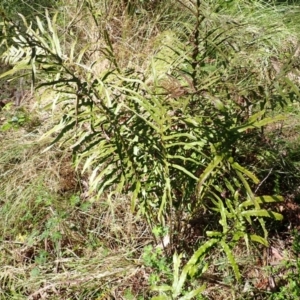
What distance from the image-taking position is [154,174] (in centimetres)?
237

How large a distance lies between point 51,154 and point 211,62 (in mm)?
1240

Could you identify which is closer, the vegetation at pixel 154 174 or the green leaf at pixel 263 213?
the vegetation at pixel 154 174

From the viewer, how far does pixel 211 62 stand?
12.1 feet

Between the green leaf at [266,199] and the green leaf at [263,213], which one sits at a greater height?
the green leaf at [266,199]

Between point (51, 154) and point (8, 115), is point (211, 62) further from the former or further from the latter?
point (8, 115)

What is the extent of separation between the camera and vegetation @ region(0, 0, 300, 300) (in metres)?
2.18

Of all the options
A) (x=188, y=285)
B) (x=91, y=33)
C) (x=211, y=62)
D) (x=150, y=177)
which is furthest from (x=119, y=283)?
(x=91, y=33)

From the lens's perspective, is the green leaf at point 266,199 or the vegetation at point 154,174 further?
the green leaf at point 266,199

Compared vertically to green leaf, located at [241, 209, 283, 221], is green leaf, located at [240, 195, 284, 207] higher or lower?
higher

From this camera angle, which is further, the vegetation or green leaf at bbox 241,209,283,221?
green leaf at bbox 241,209,283,221

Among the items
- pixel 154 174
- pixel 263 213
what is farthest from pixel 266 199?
pixel 154 174

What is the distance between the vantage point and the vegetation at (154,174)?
2.18 metres

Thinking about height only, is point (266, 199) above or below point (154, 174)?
below

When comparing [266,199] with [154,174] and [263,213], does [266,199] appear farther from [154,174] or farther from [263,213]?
[154,174]
